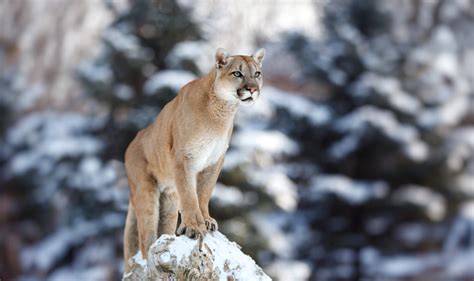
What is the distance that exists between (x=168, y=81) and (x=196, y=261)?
10.5 m

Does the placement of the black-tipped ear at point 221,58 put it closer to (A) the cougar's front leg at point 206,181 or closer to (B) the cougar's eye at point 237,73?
(B) the cougar's eye at point 237,73

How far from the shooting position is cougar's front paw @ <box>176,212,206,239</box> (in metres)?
6.07

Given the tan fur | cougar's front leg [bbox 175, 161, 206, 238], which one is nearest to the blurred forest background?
the tan fur

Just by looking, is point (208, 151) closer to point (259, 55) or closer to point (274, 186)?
point (259, 55)

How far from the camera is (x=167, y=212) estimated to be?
7.20 metres

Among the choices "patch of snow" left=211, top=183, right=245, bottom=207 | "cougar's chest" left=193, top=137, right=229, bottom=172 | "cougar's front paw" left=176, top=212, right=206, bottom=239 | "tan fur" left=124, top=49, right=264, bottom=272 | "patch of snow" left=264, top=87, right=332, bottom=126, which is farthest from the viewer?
"patch of snow" left=264, top=87, right=332, bottom=126

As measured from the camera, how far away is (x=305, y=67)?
22172 mm

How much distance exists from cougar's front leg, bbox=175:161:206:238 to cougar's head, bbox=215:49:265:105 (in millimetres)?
705

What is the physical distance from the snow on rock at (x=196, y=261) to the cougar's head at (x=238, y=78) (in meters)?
1.20

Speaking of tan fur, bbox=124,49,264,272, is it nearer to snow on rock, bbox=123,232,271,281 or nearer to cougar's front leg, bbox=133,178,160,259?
cougar's front leg, bbox=133,178,160,259

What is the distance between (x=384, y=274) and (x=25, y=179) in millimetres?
10084

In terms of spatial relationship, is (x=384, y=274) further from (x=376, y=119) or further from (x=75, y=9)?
(x=75, y=9)

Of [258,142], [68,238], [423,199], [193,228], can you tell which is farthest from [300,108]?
[193,228]

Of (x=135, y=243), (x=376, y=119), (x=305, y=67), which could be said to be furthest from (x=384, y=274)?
(x=135, y=243)
